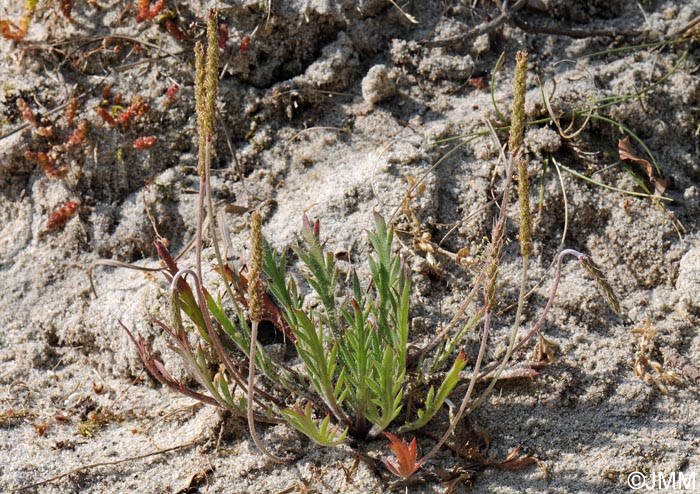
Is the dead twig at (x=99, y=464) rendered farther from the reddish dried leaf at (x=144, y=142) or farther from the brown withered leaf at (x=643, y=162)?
the brown withered leaf at (x=643, y=162)

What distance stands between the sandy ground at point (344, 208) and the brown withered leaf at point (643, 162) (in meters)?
0.04

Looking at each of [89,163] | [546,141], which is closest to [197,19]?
[89,163]

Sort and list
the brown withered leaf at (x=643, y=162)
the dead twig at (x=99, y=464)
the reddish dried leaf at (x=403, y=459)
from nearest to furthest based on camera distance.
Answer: the reddish dried leaf at (x=403, y=459)
the dead twig at (x=99, y=464)
the brown withered leaf at (x=643, y=162)

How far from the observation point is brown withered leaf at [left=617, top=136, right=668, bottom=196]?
3.03 m

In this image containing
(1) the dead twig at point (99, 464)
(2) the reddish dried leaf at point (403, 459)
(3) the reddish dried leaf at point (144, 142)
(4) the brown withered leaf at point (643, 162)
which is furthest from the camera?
(3) the reddish dried leaf at point (144, 142)

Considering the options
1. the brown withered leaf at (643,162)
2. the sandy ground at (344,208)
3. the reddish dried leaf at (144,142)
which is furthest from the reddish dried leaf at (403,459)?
the reddish dried leaf at (144,142)

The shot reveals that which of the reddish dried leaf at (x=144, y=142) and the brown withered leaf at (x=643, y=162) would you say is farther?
the reddish dried leaf at (x=144, y=142)

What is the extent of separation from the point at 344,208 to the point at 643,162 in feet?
4.01

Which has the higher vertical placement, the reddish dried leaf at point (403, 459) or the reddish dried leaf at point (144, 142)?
the reddish dried leaf at point (144, 142)

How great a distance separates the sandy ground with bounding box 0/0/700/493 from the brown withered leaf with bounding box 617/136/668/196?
0.04 metres

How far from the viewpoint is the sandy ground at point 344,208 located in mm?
2480

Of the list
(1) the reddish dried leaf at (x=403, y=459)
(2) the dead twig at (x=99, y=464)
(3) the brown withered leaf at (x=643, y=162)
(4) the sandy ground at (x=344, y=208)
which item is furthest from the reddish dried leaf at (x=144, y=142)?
(3) the brown withered leaf at (x=643, y=162)

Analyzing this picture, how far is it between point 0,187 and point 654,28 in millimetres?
2949

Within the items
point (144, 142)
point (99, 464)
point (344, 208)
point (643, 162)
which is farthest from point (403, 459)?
point (144, 142)
